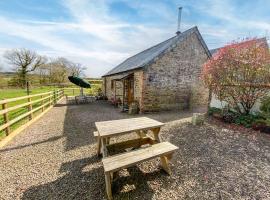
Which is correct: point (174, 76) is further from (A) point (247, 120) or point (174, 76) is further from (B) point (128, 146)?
(B) point (128, 146)

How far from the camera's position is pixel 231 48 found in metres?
6.77

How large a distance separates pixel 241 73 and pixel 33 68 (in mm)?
37671

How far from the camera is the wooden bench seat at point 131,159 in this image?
2.42 m

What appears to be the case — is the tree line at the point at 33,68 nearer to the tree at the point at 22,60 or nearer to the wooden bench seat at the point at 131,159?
the tree at the point at 22,60

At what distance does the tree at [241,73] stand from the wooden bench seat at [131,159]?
5.51 meters

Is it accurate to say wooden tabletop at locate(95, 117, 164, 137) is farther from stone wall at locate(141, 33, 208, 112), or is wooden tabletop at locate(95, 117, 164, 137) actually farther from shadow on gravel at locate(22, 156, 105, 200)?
stone wall at locate(141, 33, 208, 112)

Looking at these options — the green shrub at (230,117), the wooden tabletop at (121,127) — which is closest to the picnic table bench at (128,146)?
the wooden tabletop at (121,127)

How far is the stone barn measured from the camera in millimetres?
9016

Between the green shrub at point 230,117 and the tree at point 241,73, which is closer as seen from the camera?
the tree at point 241,73

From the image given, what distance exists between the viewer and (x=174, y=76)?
9.82 meters

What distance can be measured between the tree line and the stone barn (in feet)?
78.9

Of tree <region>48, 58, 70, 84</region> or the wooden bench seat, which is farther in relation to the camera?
tree <region>48, 58, 70, 84</region>

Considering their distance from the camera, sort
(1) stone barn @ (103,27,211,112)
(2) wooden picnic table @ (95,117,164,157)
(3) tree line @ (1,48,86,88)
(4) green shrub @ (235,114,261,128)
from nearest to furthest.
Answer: (2) wooden picnic table @ (95,117,164,157), (4) green shrub @ (235,114,261,128), (1) stone barn @ (103,27,211,112), (3) tree line @ (1,48,86,88)

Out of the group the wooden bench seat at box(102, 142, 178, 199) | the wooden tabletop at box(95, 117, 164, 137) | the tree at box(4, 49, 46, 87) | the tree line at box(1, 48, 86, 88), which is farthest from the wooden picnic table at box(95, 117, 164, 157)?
the tree at box(4, 49, 46, 87)
